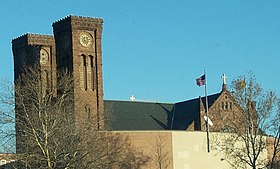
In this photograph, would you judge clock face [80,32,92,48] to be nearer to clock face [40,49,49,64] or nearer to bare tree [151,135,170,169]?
clock face [40,49,49,64]

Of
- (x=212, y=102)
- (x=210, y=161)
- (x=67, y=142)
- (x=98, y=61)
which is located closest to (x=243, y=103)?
(x=67, y=142)

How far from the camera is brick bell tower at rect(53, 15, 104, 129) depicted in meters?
81.8

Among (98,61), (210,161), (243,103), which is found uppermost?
(98,61)

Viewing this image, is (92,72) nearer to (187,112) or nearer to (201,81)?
(201,81)

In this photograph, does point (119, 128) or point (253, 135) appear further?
point (119, 128)

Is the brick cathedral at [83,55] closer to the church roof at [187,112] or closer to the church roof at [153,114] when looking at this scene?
the church roof at [153,114]

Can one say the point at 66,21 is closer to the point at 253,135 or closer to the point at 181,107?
the point at 181,107

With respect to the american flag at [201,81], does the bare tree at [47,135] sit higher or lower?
lower

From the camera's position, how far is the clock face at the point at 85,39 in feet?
272

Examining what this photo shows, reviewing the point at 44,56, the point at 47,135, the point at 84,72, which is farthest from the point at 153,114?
the point at 47,135

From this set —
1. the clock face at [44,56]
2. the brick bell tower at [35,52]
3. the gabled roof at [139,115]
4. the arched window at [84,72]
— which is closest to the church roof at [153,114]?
the gabled roof at [139,115]

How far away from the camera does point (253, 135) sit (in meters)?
53.8

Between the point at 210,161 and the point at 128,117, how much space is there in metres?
20.6

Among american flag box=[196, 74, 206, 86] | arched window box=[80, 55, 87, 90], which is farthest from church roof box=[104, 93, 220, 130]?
american flag box=[196, 74, 206, 86]
